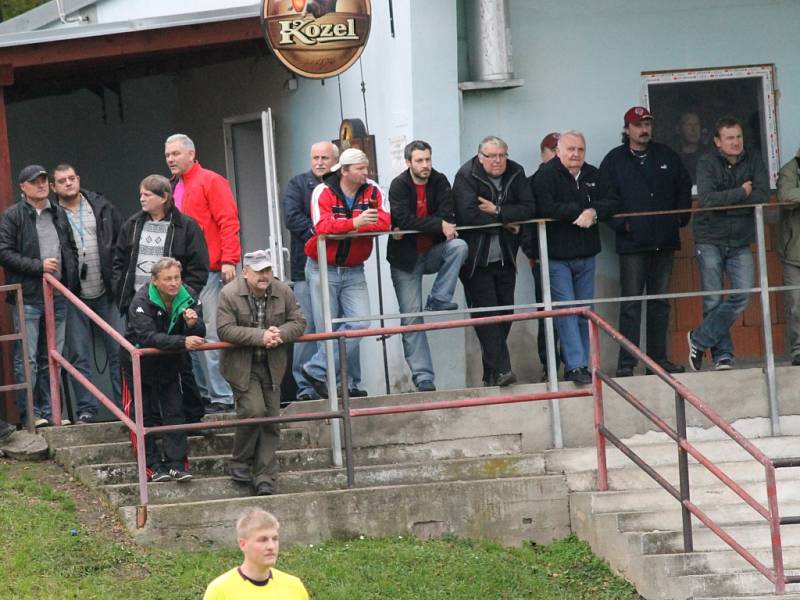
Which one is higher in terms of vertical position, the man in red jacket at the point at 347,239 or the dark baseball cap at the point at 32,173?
the dark baseball cap at the point at 32,173

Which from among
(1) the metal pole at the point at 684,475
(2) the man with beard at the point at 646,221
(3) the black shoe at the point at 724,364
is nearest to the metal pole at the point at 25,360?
(2) the man with beard at the point at 646,221

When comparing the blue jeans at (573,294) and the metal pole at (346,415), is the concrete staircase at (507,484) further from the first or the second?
the blue jeans at (573,294)

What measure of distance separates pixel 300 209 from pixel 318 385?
1304 millimetres

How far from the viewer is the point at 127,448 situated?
436 inches

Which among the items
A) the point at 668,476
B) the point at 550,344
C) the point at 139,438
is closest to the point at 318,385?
the point at 550,344

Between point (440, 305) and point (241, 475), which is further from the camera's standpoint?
point (440, 305)

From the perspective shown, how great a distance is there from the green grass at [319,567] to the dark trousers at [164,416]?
63 centimetres

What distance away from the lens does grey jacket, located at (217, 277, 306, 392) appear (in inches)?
405

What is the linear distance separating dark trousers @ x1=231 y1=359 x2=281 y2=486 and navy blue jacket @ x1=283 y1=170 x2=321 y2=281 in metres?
1.59

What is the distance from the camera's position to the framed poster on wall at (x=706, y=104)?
13188 mm

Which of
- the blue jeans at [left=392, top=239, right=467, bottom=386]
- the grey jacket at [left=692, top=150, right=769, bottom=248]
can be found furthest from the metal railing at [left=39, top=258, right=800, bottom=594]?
the grey jacket at [left=692, top=150, right=769, bottom=248]

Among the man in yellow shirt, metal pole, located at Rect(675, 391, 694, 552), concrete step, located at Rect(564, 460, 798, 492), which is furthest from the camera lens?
concrete step, located at Rect(564, 460, 798, 492)

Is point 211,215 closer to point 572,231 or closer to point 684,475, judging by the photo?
point 572,231

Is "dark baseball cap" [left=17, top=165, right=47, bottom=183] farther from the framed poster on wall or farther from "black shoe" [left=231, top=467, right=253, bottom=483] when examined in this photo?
the framed poster on wall
